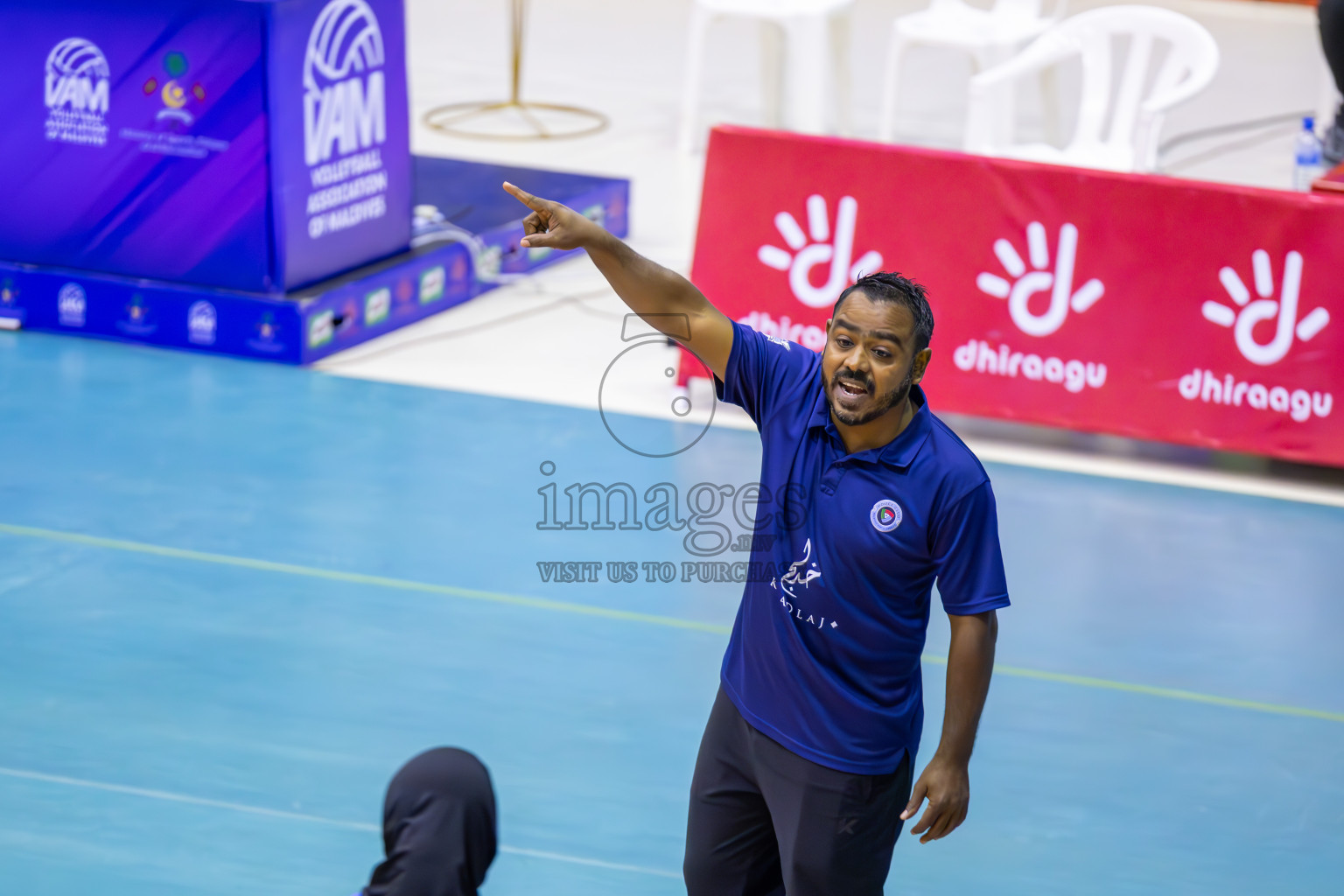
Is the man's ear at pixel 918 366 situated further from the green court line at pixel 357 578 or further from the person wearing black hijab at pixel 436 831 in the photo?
the green court line at pixel 357 578

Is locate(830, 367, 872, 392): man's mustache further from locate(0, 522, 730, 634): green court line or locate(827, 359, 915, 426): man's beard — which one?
locate(0, 522, 730, 634): green court line

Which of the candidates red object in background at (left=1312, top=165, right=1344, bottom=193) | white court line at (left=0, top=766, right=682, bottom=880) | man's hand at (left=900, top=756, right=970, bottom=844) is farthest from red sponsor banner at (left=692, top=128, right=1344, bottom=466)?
man's hand at (left=900, top=756, right=970, bottom=844)

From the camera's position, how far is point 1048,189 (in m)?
7.47

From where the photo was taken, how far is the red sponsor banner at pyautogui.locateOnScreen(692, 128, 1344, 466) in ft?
23.8

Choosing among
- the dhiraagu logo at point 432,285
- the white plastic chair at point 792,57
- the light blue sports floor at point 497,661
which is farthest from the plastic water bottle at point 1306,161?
the dhiraagu logo at point 432,285

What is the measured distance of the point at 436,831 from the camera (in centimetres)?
238

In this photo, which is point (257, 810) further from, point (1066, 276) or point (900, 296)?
point (1066, 276)

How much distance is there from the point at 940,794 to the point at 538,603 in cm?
304

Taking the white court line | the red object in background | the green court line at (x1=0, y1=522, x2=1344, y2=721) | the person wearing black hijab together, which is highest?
the red object in background

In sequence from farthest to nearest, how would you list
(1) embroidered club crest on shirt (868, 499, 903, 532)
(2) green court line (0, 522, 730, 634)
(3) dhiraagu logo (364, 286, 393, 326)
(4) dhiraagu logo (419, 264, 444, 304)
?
(4) dhiraagu logo (419, 264, 444, 304) < (3) dhiraagu logo (364, 286, 393, 326) < (2) green court line (0, 522, 730, 634) < (1) embroidered club crest on shirt (868, 499, 903, 532)

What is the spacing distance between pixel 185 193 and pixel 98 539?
262 cm

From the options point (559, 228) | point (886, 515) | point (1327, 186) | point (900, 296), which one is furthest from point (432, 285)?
point (886, 515)

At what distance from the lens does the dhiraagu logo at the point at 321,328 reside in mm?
8273

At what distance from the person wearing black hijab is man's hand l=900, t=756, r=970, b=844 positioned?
104 cm
